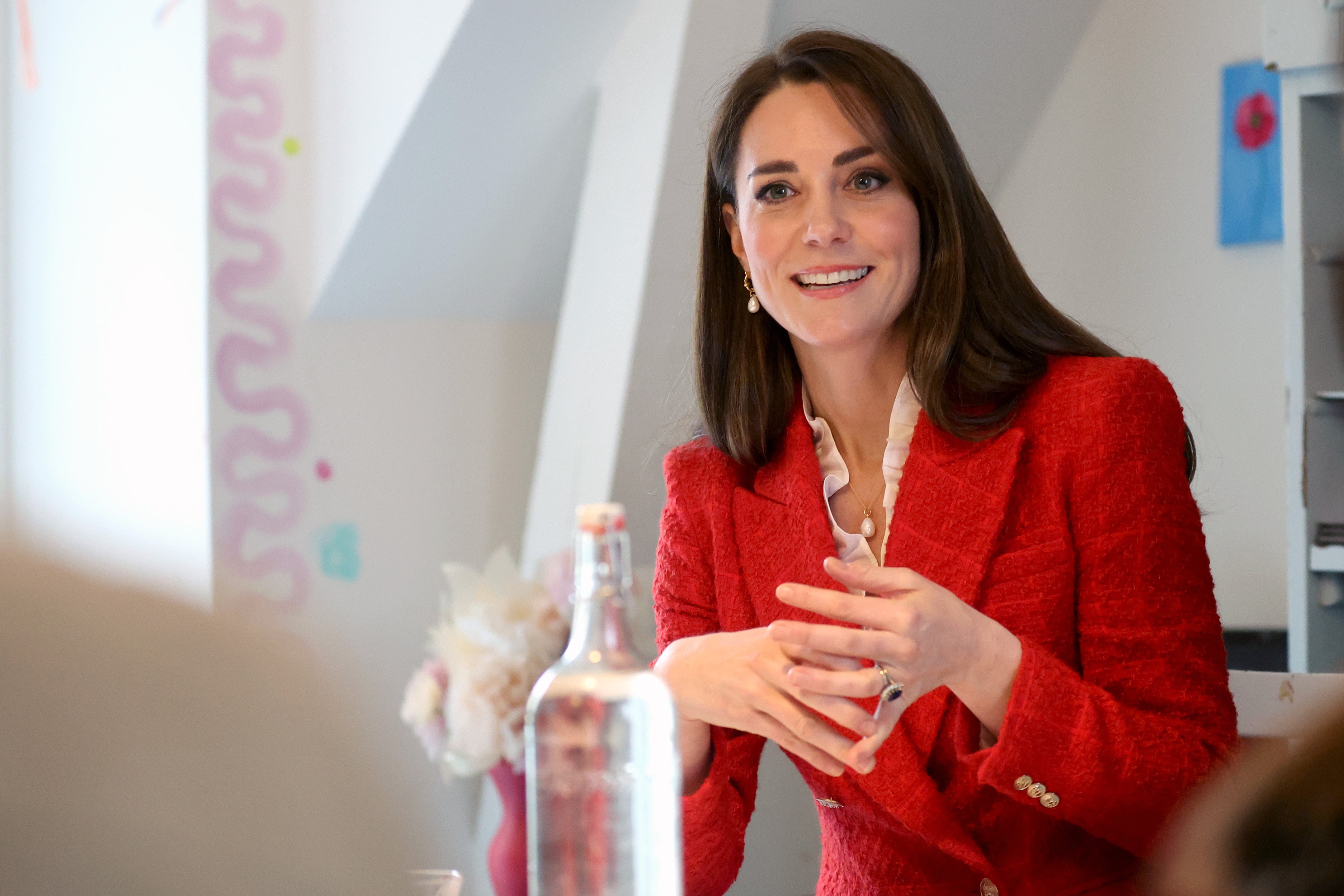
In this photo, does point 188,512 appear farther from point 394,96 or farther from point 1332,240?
point 1332,240

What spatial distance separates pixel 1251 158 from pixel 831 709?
6.85ft

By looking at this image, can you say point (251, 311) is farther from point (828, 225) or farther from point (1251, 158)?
point (1251, 158)

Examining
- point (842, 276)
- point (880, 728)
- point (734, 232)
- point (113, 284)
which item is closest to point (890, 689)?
point (880, 728)

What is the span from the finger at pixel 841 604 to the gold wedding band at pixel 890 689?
42mm

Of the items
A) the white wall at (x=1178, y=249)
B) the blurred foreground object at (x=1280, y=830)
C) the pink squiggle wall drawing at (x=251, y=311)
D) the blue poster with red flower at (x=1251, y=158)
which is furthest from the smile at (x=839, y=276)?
the blue poster with red flower at (x=1251, y=158)

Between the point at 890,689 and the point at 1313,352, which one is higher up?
the point at 1313,352

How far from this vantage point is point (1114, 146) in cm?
279

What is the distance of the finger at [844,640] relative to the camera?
3.01 feet

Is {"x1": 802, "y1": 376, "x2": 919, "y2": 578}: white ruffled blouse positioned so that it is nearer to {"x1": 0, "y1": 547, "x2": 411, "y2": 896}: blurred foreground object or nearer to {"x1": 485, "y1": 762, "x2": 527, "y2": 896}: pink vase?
{"x1": 485, "y1": 762, "x2": 527, "y2": 896}: pink vase

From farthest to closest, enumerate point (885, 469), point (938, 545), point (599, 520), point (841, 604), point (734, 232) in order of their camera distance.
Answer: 1. point (734, 232)
2. point (885, 469)
3. point (938, 545)
4. point (841, 604)
5. point (599, 520)

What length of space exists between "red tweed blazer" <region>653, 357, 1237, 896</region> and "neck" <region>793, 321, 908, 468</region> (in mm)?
94

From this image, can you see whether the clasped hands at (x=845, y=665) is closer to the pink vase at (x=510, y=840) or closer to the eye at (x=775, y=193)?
the eye at (x=775, y=193)

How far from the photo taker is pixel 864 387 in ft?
4.67

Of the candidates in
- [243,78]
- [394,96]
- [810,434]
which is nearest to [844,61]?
[810,434]
